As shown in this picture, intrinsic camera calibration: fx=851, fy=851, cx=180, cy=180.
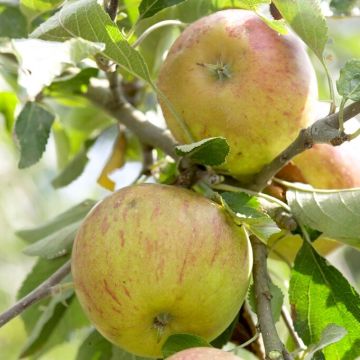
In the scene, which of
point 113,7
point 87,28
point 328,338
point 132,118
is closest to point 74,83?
point 132,118

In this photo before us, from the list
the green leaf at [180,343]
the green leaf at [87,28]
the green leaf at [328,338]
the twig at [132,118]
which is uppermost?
the green leaf at [87,28]

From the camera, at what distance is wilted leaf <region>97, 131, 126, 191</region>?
6.05ft

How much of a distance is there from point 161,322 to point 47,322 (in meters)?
0.49

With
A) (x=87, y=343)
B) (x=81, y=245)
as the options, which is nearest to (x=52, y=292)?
(x=81, y=245)

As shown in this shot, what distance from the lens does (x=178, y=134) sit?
4.45 ft

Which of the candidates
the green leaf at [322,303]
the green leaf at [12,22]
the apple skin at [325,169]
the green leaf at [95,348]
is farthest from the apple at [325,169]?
the green leaf at [12,22]

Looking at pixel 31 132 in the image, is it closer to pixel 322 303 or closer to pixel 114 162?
pixel 114 162

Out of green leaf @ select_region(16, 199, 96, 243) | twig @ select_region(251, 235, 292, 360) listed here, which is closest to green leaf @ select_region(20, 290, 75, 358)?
green leaf @ select_region(16, 199, 96, 243)

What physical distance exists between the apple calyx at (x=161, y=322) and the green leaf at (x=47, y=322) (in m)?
0.38

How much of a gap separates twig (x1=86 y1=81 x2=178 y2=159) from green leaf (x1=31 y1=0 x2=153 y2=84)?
42cm

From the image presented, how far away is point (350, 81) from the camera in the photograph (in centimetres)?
115

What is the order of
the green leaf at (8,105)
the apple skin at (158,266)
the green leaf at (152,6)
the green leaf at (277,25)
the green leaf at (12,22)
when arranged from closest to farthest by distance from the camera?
the apple skin at (158,266) < the green leaf at (277,25) < the green leaf at (152,6) < the green leaf at (12,22) < the green leaf at (8,105)

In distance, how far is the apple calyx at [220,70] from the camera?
128 centimetres

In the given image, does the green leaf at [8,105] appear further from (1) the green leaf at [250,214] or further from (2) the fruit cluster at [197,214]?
(1) the green leaf at [250,214]
